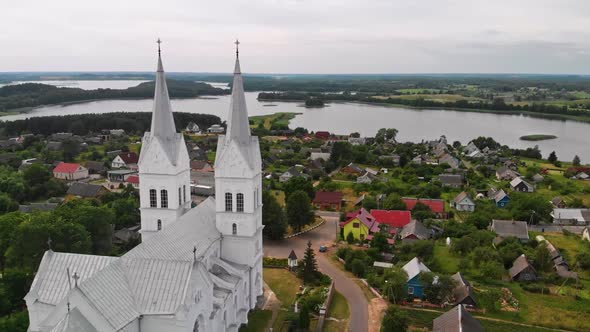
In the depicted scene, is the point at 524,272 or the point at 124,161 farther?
the point at 124,161

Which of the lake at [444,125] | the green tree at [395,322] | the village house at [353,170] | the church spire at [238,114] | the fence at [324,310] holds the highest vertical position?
the church spire at [238,114]

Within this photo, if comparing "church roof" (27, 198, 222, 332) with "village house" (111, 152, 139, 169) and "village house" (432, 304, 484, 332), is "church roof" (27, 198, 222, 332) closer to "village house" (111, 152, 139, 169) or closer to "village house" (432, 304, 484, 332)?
"village house" (432, 304, 484, 332)

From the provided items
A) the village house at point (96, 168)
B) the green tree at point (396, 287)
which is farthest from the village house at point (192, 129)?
the green tree at point (396, 287)

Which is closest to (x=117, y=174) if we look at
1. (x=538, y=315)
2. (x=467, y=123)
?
(x=538, y=315)

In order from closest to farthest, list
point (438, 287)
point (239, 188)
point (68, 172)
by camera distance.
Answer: point (239, 188) → point (438, 287) → point (68, 172)

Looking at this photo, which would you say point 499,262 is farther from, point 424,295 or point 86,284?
point 86,284

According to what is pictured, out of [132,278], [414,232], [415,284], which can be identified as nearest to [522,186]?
[414,232]

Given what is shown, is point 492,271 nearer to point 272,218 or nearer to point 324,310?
point 324,310

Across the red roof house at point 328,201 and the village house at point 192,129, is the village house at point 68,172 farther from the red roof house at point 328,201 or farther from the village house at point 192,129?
the village house at point 192,129
